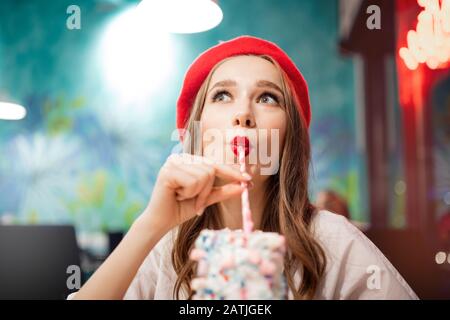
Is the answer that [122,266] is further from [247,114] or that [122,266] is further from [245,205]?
[247,114]

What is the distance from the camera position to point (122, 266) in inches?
30.9

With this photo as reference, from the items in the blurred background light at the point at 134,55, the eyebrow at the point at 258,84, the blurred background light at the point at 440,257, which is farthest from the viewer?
the blurred background light at the point at 134,55

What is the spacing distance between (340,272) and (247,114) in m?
0.40

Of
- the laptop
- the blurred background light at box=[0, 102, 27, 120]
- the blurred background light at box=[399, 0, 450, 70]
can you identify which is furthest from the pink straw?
the blurred background light at box=[0, 102, 27, 120]

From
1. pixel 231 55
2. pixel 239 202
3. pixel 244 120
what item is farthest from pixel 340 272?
pixel 231 55

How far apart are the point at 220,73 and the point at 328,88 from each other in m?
2.02

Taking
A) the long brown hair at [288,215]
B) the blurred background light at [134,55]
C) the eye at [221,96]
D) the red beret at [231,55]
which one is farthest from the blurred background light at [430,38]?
the blurred background light at [134,55]

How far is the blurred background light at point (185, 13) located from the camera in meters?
1.62

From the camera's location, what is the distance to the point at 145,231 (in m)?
0.80

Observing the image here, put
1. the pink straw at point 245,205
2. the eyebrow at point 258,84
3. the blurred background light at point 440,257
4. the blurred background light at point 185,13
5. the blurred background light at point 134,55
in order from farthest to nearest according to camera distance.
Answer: the blurred background light at point 134,55 < the blurred background light at point 440,257 < the blurred background light at point 185,13 < the eyebrow at point 258,84 < the pink straw at point 245,205

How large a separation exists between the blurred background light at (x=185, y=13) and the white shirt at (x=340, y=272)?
103cm

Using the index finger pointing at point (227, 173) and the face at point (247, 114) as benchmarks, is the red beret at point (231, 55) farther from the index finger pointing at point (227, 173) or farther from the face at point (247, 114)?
the index finger pointing at point (227, 173)
